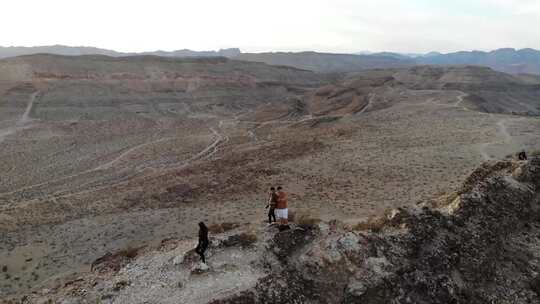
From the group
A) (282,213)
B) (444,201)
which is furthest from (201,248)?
(444,201)

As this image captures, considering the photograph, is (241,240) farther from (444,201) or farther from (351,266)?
(444,201)

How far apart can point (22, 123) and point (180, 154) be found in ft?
85.1

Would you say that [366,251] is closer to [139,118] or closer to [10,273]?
[10,273]

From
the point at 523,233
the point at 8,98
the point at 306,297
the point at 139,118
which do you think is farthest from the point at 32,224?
the point at 8,98

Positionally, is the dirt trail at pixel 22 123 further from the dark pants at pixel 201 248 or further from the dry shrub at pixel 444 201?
the dry shrub at pixel 444 201

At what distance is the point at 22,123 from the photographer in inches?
2080

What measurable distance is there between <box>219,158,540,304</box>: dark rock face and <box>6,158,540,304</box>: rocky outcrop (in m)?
0.03

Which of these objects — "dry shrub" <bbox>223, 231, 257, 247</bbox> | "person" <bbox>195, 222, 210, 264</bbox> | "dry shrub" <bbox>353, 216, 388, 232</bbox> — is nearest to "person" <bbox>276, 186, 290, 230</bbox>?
"dry shrub" <bbox>223, 231, 257, 247</bbox>

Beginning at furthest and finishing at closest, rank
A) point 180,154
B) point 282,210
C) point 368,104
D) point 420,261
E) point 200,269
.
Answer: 1. point 368,104
2. point 180,154
3. point 282,210
4. point 420,261
5. point 200,269

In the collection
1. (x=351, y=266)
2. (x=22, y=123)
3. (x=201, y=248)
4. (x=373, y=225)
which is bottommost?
(x=22, y=123)

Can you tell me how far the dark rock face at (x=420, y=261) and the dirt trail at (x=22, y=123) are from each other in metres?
44.4

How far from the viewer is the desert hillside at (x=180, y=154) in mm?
20703

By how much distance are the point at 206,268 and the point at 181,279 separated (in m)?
0.66

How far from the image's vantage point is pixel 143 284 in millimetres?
10648
